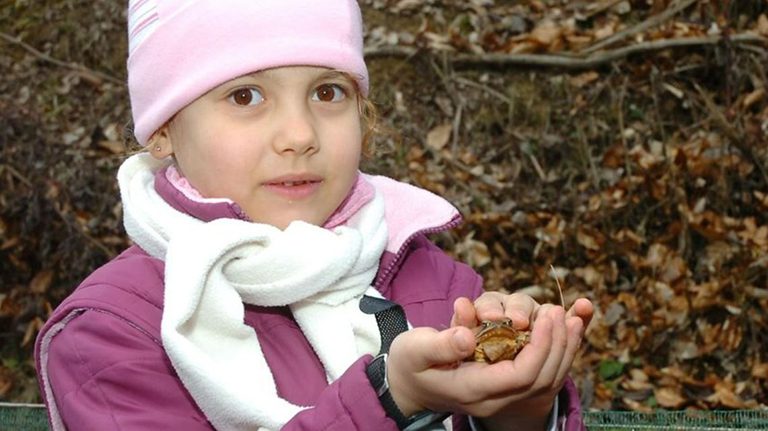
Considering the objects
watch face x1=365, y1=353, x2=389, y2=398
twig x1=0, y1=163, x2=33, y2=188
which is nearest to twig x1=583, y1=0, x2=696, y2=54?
twig x1=0, y1=163, x2=33, y2=188

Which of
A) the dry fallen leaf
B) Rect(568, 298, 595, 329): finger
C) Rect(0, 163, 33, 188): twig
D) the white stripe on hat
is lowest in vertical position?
the dry fallen leaf

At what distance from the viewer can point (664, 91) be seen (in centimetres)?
582

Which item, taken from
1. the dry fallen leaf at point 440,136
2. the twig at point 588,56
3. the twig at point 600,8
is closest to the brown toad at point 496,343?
the dry fallen leaf at point 440,136

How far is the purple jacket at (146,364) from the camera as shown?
5.97 ft

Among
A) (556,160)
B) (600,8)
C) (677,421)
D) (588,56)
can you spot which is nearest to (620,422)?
(677,421)

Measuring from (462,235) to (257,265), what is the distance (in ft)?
11.2

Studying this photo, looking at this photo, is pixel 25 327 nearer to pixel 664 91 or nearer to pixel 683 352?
pixel 683 352

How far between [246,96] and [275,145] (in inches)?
4.6

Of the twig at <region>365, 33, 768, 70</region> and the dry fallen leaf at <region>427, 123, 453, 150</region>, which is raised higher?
the twig at <region>365, 33, 768, 70</region>

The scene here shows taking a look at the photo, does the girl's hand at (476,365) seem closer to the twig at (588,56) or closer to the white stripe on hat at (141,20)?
the white stripe on hat at (141,20)

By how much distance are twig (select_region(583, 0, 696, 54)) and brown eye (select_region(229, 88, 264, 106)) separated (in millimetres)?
4085

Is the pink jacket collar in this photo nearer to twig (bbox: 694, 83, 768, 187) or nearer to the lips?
the lips

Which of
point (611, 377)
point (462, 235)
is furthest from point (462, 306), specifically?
point (462, 235)

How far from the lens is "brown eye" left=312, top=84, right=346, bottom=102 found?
2193mm
